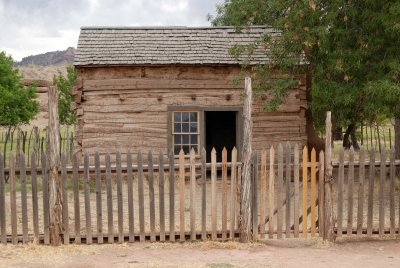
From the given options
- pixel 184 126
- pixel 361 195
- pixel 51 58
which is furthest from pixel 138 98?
pixel 51 58

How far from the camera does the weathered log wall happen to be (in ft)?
54.7

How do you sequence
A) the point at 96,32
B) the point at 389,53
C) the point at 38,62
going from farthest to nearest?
the point at 38,62
the point at 96,32
the point at 389,53

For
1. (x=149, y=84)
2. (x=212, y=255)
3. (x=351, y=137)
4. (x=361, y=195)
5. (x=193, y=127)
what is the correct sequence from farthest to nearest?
(x=351, y=137) → (x=193, y=127) → (x=149, y=84) → (x=361, y=195) → (x=212, y=255)

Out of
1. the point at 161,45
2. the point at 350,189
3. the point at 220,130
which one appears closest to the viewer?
the point at 350,189

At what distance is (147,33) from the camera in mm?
17797

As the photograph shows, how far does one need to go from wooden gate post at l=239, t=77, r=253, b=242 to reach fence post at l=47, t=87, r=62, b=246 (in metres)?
3.00

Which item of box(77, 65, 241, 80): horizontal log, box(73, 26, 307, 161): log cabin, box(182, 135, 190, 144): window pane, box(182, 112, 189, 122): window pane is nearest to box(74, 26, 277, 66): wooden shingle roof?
box(73, 26, 307, 161): log cabin

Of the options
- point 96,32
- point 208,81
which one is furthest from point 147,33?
point 208,81

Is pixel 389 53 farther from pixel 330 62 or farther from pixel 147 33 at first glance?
pixel 147 33

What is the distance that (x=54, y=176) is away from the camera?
904cm

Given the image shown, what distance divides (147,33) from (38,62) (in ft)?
604

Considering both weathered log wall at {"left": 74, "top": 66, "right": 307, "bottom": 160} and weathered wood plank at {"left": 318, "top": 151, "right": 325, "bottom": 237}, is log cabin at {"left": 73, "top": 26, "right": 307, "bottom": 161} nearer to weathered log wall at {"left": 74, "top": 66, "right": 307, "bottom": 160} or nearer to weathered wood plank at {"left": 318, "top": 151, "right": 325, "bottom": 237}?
weathered log wall at {"left": 74, "top": 66, "right": 307, "bottom": 160}

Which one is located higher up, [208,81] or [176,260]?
[208,81]

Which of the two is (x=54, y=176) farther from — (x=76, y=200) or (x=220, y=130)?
(x=220, y=130)
